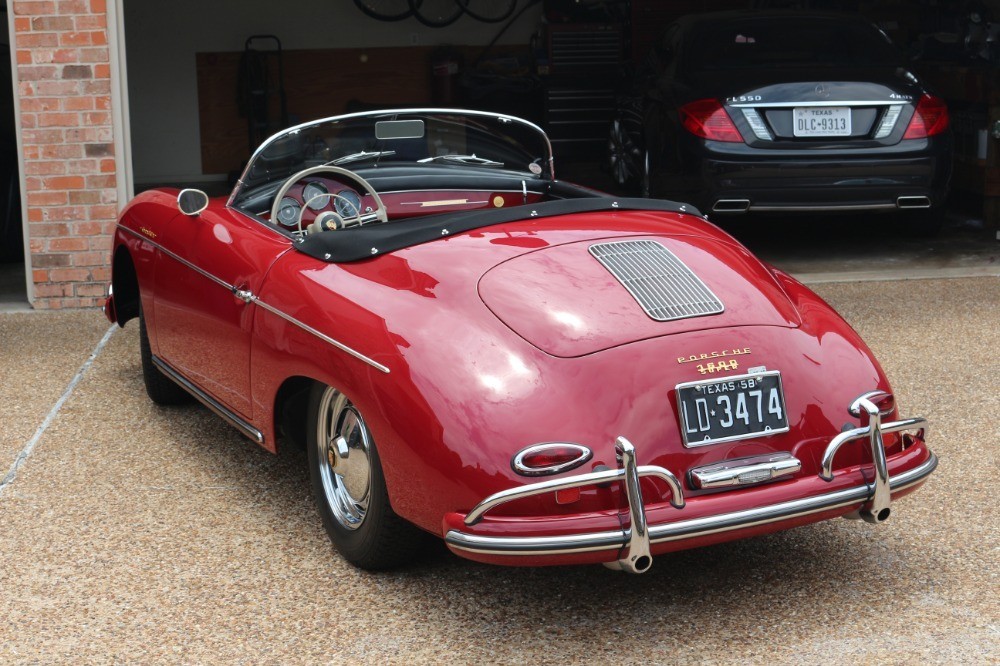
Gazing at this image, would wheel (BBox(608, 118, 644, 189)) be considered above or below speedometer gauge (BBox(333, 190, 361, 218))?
below

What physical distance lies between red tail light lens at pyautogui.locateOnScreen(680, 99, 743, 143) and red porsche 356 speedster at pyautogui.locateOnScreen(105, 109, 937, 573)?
3383mm

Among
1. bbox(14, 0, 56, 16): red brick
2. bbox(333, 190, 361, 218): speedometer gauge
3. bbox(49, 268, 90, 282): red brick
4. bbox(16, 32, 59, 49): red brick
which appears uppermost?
bbox(14, 0, 56, 16): red brick

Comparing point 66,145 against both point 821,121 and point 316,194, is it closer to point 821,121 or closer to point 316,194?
point 316,194

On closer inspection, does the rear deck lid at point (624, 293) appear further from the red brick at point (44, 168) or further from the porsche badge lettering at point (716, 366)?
the red brick at point (44, 168)

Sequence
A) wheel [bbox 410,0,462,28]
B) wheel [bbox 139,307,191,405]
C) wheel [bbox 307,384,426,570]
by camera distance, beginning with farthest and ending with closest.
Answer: wheel [bbox 410,0,462,28], wheel [bbox 139,307,191,405], wheel [bbox 307,384,426,570]

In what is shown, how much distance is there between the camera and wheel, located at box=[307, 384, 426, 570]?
351 centimetres

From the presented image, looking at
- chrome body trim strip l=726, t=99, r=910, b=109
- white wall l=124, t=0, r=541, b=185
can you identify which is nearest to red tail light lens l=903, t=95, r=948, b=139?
chrome body trim strip l=726, t=99, r=910, b=109

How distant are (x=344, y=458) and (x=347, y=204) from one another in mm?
1311

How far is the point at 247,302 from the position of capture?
4102 millimetres

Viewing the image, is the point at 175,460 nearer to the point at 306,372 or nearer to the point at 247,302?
the point at 247,302

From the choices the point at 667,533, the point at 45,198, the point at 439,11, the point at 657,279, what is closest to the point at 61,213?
the point at 45,198

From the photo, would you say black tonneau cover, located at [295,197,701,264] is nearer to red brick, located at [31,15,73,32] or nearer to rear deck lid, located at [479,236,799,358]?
rear deck lid, located at [479,236,799,358]

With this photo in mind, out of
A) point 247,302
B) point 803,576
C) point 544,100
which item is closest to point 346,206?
point 247,302

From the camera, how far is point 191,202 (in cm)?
472
